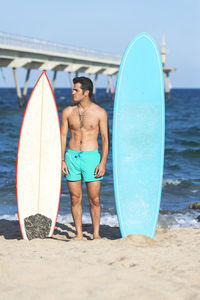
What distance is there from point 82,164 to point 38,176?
2.14ft

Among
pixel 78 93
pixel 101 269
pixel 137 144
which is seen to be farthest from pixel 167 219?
pixel 101 269

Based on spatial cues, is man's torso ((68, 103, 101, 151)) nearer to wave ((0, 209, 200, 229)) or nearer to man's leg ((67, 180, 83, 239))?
man's leg ((67, 180, 83, 239))

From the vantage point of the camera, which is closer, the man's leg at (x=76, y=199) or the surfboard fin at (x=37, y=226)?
the man's leg at (x=76, y=199)

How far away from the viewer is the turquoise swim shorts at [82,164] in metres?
4.04

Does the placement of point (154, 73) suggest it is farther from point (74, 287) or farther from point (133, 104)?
point (74, 287)

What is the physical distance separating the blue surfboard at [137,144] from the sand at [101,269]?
28 centimetres

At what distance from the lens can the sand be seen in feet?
8.91

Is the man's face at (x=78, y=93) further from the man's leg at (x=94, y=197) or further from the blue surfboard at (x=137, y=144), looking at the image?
the man's leg at (x=94, y=197)

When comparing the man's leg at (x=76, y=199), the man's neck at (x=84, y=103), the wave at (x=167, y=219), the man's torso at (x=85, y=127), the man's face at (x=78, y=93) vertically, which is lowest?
the wave at (x=167, y=219)

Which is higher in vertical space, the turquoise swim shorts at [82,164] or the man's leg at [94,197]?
the turquoise swim shorts at [82,164]

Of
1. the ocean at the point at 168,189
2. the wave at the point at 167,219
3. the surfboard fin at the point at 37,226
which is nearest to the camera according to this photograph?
the surfboard fin at the point at 37,226

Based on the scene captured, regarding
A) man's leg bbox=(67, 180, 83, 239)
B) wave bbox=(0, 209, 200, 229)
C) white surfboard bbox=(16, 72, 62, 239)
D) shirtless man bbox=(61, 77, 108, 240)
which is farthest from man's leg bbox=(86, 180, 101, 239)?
wave bbox=(0, 209, 200, 229)

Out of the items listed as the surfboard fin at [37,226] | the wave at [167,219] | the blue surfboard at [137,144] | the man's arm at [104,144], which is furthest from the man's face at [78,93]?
the wave at [167,219]

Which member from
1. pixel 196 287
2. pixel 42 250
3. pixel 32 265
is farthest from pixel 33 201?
pixel 196 287
